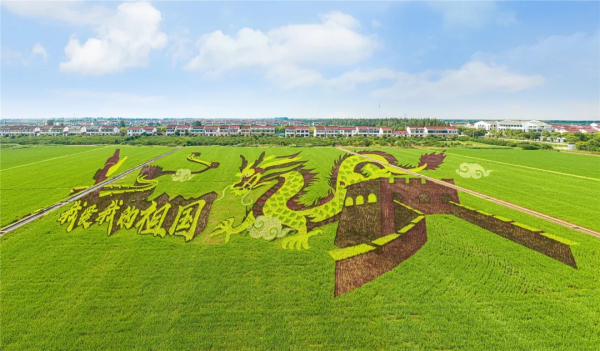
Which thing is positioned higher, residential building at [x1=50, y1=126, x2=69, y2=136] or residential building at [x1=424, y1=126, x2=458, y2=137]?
residential building at [x1=50, y1=126, x2=69, y2=136]

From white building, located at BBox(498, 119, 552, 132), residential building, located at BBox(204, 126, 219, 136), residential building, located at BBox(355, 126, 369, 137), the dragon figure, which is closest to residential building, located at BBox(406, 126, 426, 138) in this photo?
residential building, located at BBox(355, 126, 369, 137)

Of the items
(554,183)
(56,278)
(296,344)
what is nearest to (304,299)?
(296,344)

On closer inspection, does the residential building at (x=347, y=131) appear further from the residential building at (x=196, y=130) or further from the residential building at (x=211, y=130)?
the residential building at (x=196, y=130)

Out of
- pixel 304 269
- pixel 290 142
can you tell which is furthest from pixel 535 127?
pixel 304 269

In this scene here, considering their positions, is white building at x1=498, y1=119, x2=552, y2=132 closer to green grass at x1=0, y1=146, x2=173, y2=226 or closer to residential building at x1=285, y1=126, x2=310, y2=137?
residential building at x1=285, y1=126, x2=310, y2=137

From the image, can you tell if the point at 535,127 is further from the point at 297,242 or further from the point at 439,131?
the point at 297,242

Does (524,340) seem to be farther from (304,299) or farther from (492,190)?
(492,190)

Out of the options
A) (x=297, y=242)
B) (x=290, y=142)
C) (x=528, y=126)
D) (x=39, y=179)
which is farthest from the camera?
(x=528, y=126)
